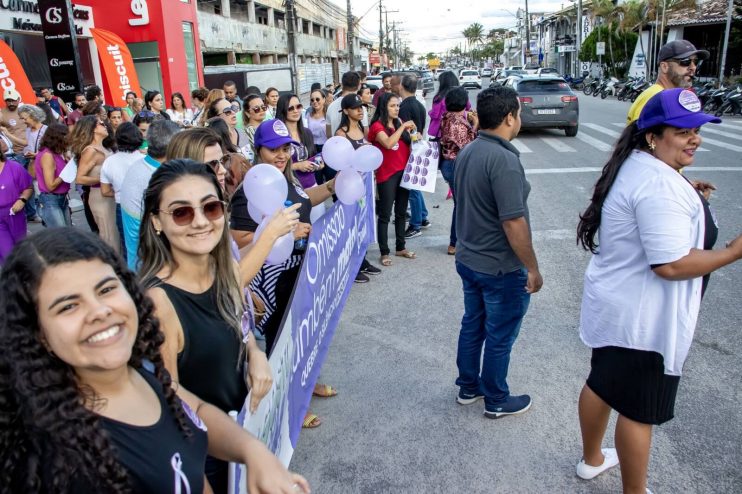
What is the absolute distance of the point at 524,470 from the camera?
2.98 metres

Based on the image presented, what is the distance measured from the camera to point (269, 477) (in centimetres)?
151

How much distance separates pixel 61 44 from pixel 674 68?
9963 mm

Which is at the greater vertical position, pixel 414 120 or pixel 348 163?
pixel 414 120

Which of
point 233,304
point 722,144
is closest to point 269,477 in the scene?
point 233,304

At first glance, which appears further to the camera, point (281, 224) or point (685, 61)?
point (685, 61)

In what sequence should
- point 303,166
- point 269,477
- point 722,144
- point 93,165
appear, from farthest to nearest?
1. point 722,144
2. point 93,165
3. point 303,166
4. point 269,477

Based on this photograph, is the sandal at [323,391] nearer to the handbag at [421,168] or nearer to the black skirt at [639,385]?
the black skirt at [639,385]

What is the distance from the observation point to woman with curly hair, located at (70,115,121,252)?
525cm

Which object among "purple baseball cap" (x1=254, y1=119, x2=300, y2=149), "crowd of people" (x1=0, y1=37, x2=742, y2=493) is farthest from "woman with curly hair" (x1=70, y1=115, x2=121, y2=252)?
"purple baseball cap" (x1=254, y1=119, x2=300, y2=149)

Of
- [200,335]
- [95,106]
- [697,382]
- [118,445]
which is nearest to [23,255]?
[118,445]

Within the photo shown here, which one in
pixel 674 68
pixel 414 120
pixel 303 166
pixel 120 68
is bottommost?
pixel 303 166

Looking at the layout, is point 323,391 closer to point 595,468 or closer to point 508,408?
point 508,408

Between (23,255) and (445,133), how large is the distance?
560cm

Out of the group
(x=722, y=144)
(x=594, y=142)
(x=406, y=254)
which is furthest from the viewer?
(x=594, y=142)
